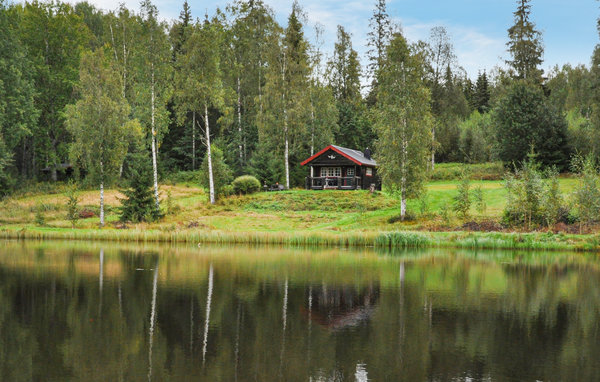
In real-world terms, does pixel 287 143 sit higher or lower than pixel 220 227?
higher

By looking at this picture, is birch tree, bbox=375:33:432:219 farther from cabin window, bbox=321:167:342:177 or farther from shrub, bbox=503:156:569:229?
cabin window, bbox=321:167:342:177

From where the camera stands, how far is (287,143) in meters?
54.8

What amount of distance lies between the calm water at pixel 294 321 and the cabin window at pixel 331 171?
32142 millimetres

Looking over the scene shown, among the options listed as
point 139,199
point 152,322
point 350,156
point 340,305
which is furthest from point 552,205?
point 152,322

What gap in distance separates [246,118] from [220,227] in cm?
3266

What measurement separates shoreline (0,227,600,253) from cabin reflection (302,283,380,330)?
13279mm

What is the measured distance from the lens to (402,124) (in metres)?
40.0

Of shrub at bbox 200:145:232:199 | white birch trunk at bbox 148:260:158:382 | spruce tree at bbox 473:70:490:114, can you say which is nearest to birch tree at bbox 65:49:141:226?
shrub at bbox 200:145:232:199

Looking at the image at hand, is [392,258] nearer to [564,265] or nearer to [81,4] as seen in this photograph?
[564,265]

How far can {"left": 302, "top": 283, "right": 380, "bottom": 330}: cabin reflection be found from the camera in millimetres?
13078

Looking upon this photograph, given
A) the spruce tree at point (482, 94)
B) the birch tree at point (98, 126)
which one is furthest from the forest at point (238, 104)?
the spruce tree at point (482, 94)

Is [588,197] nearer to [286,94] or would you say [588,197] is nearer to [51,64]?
[286,94]

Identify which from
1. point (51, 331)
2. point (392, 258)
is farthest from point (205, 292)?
point (392, 258)

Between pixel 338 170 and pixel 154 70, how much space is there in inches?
849
